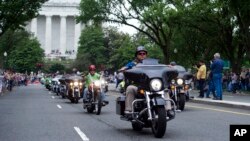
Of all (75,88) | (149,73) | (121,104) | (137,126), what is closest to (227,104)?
(75,88)

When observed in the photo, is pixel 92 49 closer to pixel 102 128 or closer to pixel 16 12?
pixel 16 12

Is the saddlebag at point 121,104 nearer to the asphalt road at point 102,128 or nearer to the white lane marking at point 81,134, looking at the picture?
the asphalt road at point 102,128

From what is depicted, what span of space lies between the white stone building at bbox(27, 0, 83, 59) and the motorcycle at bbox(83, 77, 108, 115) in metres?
118

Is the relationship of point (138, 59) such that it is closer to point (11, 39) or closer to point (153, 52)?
point (11, 39)

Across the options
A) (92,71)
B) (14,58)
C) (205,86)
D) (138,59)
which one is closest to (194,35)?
(205,86)

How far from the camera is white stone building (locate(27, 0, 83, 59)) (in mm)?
137375

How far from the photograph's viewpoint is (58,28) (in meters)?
141

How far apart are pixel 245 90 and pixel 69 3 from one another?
10252cm

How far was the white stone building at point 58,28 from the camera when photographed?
451ft

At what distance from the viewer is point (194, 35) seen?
5806 centimetres

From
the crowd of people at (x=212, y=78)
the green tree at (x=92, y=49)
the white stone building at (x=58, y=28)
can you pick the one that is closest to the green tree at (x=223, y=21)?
the crowd of people at (x=212, y=78)

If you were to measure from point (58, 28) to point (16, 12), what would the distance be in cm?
10621

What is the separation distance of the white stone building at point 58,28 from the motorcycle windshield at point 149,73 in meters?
125

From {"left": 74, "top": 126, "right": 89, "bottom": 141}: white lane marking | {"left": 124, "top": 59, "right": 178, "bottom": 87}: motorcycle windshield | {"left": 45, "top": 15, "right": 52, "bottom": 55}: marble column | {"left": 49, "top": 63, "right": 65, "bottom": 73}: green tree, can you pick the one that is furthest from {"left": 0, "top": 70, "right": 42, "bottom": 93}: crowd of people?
{"left": 45, "top": 15, "right": 52, "bottom": 55}: marble column
